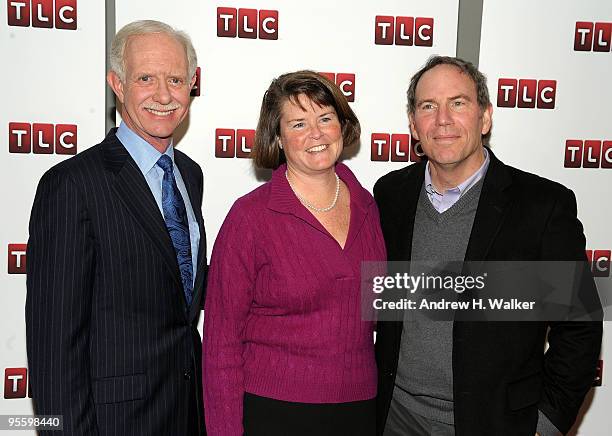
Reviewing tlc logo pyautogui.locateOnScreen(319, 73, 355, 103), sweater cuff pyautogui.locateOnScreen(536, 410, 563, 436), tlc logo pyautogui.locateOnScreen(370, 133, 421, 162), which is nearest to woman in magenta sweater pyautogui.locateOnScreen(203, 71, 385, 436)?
sweater cuff pyautogui.locateOnScreen(536, 410, 563, 436)

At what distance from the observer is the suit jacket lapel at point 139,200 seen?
5.77 ft

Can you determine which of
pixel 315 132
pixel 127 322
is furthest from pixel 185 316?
pixel 315 132

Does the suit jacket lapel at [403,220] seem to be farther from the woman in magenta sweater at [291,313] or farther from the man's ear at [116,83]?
the man's ear at [116,83]

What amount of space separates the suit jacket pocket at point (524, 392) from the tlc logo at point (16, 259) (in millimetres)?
2132

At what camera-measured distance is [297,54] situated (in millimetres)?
2705

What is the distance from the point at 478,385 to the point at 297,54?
165 centimetres

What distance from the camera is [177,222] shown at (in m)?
1.91

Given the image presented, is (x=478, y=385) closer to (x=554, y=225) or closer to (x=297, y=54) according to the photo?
(x=554, y=225)

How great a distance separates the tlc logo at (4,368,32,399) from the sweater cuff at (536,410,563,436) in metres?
2.20

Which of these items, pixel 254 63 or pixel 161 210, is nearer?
pixel 161 210

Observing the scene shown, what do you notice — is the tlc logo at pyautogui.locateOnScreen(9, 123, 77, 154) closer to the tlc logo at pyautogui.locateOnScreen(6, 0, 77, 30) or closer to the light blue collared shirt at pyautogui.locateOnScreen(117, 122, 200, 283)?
the tlc logo at pyautogui.locateOnScreen(6, 0, 77, 30)

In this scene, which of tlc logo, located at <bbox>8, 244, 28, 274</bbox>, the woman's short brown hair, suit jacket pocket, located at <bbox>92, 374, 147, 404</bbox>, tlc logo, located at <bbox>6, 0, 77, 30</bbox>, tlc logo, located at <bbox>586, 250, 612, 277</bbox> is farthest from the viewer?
tlc logo, located at <bbox>586, 250, 612, 277</bbox>

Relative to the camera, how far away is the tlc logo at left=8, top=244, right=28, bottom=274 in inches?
104

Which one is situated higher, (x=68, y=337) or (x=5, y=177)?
(x=5, y=177)
